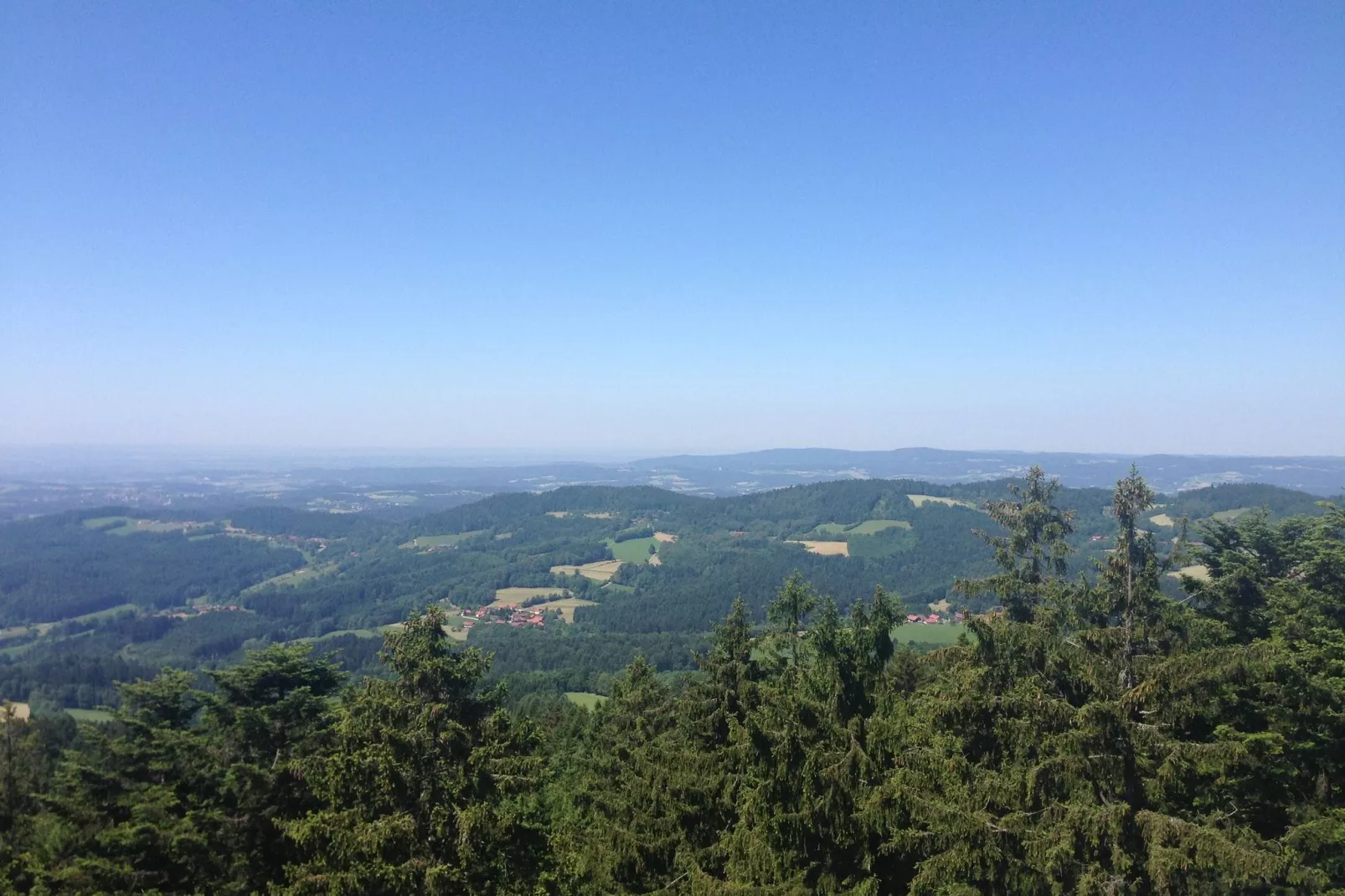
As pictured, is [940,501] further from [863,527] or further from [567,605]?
[567,605]

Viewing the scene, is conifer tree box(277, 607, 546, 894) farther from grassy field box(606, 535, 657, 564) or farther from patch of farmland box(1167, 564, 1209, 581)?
grassy field box(606, 535, 657, 564)

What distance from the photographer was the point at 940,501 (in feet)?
502

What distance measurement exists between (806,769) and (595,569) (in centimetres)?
13823

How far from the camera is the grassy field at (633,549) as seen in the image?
153500 millimetres

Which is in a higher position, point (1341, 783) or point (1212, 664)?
point (1212, 664)

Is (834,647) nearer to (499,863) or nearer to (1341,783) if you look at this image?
(499,863)

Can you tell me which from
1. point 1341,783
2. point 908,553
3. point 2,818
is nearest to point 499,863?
point 2,818

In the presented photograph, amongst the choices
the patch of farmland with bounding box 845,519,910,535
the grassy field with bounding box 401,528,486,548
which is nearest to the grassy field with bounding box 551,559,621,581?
the grassy field with bounding box 401,528,486,548

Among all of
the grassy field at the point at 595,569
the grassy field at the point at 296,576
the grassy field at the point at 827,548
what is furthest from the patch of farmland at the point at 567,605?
the grassy field at the point at 296,576

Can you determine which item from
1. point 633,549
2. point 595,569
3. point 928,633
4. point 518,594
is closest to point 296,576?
point 518,594

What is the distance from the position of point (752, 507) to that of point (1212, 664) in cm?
17837

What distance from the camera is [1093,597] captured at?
12.2 meters

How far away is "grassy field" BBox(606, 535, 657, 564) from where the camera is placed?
154 meters

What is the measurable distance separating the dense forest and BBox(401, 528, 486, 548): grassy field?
164630 millimetres
